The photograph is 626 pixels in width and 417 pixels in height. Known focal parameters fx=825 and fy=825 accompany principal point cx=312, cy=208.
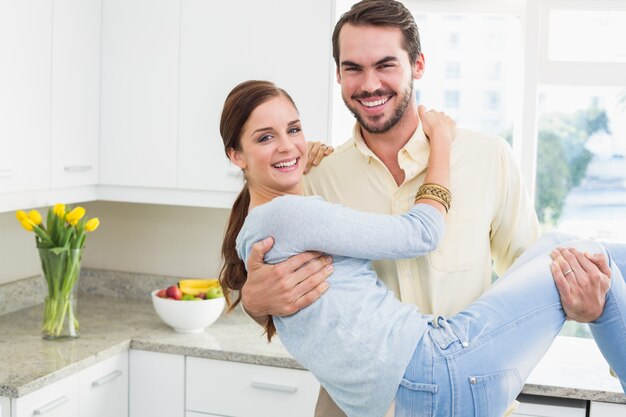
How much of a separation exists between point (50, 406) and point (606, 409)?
1.61 metres

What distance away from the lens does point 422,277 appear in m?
1.83

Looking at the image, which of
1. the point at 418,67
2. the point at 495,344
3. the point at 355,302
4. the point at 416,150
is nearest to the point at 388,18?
the point at 418,67

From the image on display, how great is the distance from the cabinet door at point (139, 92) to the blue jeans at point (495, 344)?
1.65m

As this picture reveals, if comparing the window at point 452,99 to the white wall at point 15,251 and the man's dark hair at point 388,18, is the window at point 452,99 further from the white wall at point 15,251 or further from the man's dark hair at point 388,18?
the white wall at point 15,251

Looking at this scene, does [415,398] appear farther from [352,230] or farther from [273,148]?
[273,148]

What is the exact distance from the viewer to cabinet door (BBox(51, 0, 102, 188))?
290 cm

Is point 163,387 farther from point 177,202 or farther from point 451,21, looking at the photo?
point 451,21

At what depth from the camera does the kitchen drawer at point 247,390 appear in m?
2.64

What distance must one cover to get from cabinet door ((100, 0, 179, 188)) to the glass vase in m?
0.47

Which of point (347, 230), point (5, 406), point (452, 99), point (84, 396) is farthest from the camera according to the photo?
point (452, 99)

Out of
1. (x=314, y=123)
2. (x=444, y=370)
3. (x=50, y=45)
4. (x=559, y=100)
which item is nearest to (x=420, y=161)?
(x=444, y=370)

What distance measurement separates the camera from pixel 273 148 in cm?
178

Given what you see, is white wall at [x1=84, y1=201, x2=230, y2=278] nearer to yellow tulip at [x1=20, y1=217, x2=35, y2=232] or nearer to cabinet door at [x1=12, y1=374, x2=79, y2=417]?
yellow tulip at [x1=20, y1=217, x2=35, y2=232]

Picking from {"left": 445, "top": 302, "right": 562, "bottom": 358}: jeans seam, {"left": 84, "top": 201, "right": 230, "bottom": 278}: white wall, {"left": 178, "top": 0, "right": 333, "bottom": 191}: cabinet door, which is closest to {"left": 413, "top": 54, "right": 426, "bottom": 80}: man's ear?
{"left": 445, "top": 302, "right": 562, "bottom": 358}: jeans seam
